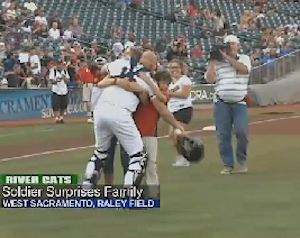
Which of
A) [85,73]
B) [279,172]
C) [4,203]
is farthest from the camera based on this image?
[85,73]

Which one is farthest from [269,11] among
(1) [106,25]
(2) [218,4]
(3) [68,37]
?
(3) [68,37]

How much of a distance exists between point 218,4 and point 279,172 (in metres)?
29.0

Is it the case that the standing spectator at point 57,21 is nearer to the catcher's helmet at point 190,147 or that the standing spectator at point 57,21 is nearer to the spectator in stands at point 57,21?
the spectator in stands at point 57,21

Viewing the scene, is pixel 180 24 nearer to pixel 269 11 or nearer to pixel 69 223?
pixel 269 11

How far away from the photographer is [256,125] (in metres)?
22.8

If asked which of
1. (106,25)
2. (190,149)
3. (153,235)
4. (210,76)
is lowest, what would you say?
(153,235)

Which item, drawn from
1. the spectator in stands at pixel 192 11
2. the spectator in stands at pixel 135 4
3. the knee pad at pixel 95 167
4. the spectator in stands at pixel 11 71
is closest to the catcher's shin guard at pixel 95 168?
the knee pad at pixel 95 167

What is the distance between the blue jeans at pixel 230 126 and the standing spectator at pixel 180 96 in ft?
4.07

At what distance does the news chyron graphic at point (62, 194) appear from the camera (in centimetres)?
932

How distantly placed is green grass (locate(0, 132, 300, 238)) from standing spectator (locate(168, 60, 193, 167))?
1.04 m

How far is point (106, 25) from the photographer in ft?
118

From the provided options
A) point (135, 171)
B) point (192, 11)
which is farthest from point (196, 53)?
point (135, 171)

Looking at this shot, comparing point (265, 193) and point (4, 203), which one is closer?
point (4, 203)

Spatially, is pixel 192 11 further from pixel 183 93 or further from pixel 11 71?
pixel 183 93
